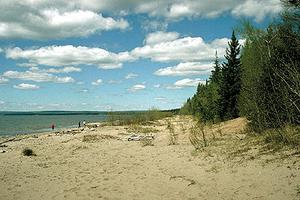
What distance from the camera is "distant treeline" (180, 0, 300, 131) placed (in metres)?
15.2

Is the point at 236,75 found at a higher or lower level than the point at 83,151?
higher

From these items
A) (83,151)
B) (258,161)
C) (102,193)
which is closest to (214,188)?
(258,161)

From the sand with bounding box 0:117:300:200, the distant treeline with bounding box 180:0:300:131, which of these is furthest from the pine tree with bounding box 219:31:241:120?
the sand with bounding box 0:117:300:200

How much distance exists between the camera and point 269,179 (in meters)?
11.0

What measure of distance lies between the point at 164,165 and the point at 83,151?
893 centimetres

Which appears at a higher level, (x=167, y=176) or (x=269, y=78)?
(x=269, y=78)

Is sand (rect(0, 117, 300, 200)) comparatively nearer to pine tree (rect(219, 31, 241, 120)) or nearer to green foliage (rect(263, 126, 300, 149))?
green foliage (rect(263, 126, 300, 149))

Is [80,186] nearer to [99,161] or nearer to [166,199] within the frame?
[166,199]

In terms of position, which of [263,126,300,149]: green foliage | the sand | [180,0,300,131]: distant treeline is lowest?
the sand

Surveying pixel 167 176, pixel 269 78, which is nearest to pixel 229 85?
pixel 269 78

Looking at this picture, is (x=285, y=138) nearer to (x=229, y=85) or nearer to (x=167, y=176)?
(x=167, y=176)

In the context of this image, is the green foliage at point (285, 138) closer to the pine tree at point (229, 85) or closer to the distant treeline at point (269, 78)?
the distant treeline at point (269, 78)

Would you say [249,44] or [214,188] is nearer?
[214,188]

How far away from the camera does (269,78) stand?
1941cm
